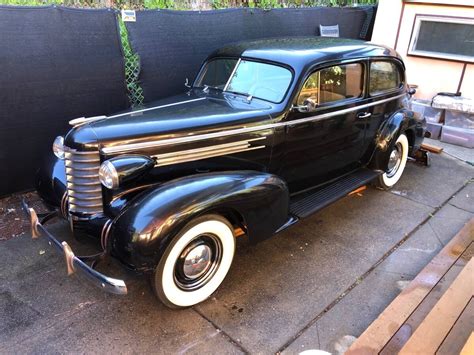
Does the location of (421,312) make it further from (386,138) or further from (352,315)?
(386,138)

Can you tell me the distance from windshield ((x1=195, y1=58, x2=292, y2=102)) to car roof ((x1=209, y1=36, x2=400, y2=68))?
3.1 inches

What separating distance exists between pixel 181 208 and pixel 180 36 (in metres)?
3.11

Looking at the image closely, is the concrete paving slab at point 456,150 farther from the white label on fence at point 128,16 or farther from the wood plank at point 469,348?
the white label on fence at point 128,16

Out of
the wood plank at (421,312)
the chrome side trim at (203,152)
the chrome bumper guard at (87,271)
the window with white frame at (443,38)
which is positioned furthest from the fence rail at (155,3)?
the wood plank at (421,312)

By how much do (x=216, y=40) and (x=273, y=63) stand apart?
198 cm

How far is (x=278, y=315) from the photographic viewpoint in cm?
283

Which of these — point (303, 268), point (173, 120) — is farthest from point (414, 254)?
point (173, 120)

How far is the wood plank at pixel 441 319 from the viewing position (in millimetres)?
2133

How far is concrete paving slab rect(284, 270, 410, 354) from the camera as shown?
260 centimetres

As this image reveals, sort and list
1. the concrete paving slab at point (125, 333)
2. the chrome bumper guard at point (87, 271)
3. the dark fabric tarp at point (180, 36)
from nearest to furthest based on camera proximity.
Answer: the chrome bumper guard at point (87, 271), the concrete paving slab at point (125, 333), the dark fabric tarp at point (180, 36)

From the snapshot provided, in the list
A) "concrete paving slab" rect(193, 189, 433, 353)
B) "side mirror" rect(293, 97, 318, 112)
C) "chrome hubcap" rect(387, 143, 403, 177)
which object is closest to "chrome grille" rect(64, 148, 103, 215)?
"concrete paving slab" rect(193, 189, 433, 353)

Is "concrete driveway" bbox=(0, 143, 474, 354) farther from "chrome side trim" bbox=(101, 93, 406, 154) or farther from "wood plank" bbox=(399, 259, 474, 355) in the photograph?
"chrome side trim" bbox=(101, 93, 406, 154)

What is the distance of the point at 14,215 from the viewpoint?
3957 mm

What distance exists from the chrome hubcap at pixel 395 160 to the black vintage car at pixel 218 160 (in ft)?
1.57
